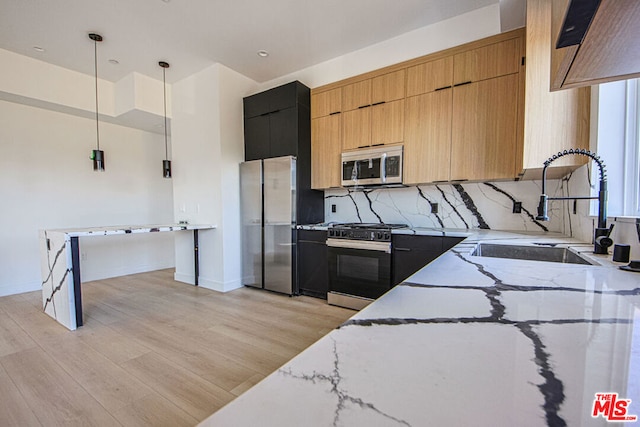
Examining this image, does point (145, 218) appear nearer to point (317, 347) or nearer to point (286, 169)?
point (286, 169)

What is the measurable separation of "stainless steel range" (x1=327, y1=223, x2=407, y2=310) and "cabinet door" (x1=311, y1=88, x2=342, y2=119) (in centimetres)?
144

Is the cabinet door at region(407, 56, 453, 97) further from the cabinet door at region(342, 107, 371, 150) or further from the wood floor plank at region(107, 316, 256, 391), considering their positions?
the wood floor plank at region(107, 316, 256, 391)

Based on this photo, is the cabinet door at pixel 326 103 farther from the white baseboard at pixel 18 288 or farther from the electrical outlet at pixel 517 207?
the white baseboard at pixel 18 288

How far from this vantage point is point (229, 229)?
3.61m

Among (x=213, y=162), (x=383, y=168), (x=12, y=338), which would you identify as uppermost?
(x=213, y=162)

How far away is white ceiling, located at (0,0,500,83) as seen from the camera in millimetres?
2473

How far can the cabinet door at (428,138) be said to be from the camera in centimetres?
262

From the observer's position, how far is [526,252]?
171 centimetres

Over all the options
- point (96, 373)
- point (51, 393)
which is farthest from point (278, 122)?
point (51, 393)

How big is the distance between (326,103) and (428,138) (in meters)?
1.32

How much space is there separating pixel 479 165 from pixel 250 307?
8.91 ft

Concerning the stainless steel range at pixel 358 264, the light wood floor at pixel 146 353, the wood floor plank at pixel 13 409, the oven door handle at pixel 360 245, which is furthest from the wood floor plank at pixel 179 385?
the oven door handle at pixel 360 245

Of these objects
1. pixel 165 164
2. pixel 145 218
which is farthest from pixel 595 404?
pixel 145 218

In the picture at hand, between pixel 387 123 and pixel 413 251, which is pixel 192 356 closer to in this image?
pixel 413 251
